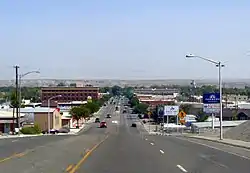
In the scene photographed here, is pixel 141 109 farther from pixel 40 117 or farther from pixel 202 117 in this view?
pixel 40 117

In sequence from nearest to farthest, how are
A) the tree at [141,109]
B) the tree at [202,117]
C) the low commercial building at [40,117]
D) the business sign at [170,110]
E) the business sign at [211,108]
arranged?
the business sign at [211,108] → the business sign at [170,110] → the low commercial building at [40,117] → the tree at [202,117] → the tree at [141,109]

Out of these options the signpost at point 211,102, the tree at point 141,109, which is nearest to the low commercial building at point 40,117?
the signpost at point 211,102

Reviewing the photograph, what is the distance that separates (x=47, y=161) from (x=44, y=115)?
8520 centimetres

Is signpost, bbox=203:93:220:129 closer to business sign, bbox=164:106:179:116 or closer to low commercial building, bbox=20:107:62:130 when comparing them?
business sign, bbox=164:106:179:116

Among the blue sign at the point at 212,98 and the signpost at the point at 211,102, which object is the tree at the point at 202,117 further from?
the blue sign at the point at 212,98

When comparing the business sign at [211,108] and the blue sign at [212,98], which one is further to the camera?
the business sign at [211,108]

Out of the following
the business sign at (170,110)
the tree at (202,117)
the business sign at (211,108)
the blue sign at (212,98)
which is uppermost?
the blue sign at (212,98)

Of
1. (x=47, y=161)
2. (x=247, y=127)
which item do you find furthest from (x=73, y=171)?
(x=247, y=127)

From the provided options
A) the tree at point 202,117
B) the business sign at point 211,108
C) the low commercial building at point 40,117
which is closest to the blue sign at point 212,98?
the business sign at point 211,108

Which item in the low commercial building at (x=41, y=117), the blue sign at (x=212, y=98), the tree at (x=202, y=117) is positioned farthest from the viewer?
the tree at (x=202, y=117)

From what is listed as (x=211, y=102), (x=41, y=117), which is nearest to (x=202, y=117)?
(x=41, y=117)

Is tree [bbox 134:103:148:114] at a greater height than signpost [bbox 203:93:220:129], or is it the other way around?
signpost [bbox 203:93:220:129]

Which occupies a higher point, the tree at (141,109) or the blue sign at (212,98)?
the blue sign at (212,98)

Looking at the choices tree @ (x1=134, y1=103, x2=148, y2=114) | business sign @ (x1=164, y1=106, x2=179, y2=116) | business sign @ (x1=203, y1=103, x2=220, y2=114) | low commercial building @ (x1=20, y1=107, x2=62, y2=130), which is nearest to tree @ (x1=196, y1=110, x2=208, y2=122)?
business sign @ (x1=164, y1=106, x2=179, y2=116)
